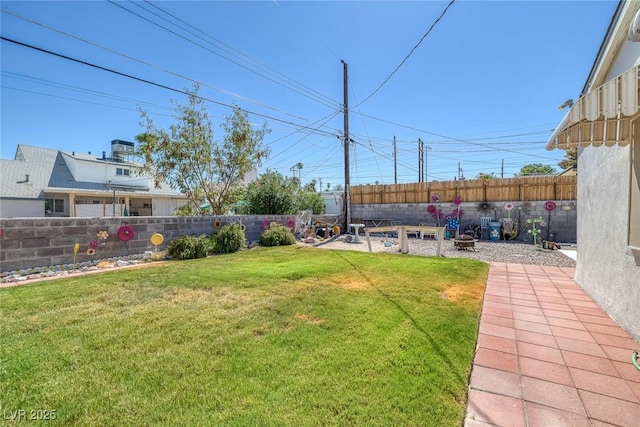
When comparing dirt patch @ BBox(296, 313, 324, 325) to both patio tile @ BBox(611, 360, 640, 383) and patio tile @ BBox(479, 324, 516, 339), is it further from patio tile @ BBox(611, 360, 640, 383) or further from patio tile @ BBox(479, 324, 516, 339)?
patio tile @ BBox(611, 360, 640, 383)

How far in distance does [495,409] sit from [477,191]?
589 inches

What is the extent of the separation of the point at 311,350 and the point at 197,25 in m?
9.35

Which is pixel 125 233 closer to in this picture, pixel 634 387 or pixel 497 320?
pixel 497 320

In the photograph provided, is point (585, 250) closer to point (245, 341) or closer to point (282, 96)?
point (245, 341)

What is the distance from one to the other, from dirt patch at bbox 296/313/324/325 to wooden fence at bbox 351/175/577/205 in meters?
14.1

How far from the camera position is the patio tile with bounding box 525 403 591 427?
2033 millimetres

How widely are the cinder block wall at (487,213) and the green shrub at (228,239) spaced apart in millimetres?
9738

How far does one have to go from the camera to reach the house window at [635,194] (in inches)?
131

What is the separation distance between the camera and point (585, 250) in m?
5.48

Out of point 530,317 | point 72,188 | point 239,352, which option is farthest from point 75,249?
point 72,188

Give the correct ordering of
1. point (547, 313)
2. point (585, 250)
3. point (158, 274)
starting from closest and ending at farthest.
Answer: point (547, 313), point (585, 250), point (158, 274)

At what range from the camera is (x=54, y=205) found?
2091cm

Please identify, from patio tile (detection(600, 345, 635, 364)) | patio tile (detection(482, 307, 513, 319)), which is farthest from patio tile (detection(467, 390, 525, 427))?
patio tile (detection(482, 307, 513, 319))

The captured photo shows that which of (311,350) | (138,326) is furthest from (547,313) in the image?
(138,326)
